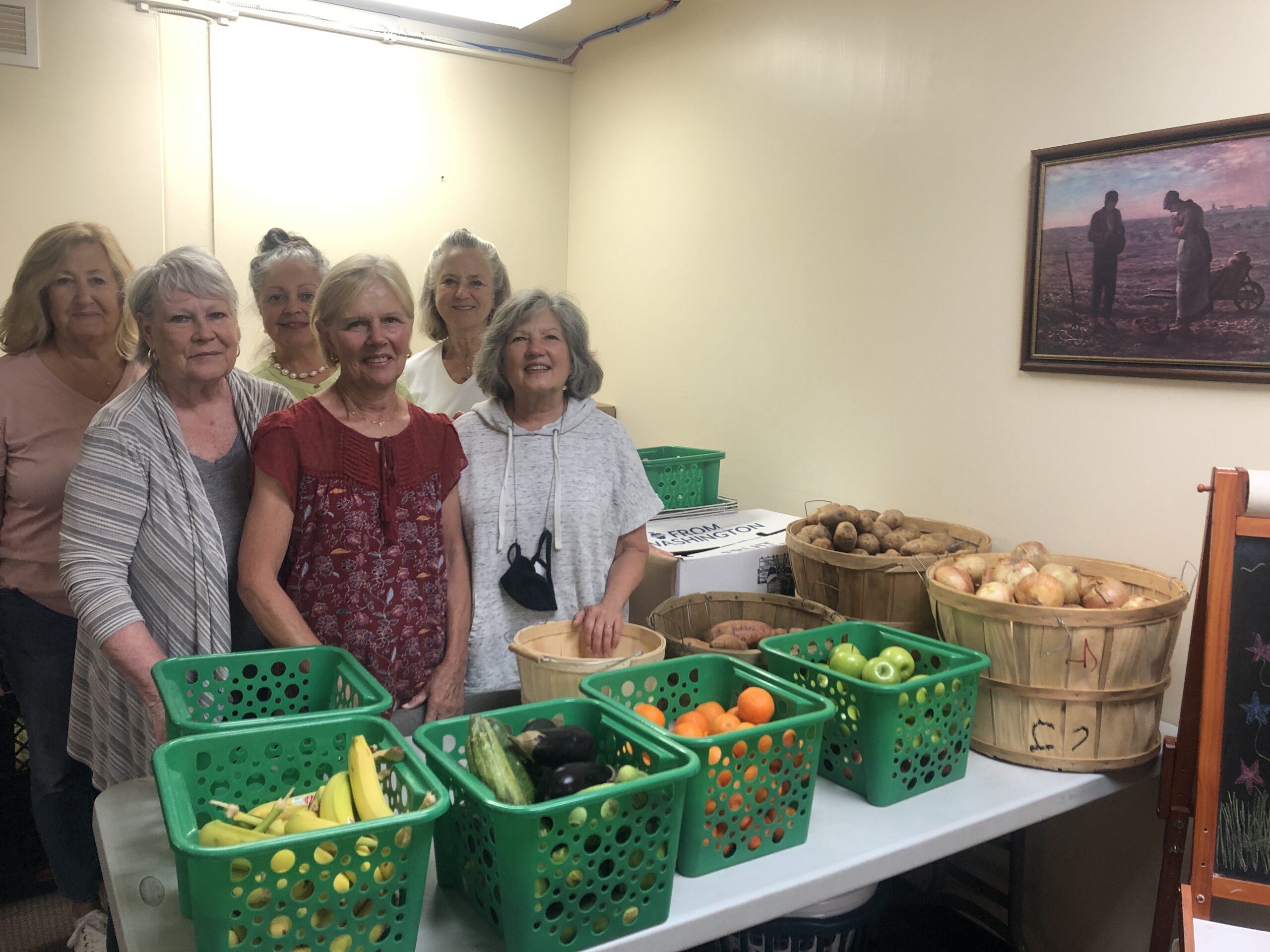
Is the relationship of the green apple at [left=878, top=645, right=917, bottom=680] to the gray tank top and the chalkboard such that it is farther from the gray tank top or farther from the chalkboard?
the gray tank top

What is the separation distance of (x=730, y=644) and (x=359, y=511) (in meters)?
0.80

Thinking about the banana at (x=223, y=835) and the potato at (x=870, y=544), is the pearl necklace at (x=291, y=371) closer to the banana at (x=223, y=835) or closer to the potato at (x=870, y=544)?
the potato at (x=870, y=544)

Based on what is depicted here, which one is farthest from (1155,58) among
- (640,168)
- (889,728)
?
(640,168)

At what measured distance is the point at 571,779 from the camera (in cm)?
115

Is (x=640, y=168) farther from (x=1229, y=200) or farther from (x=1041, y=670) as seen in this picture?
(x=1041, y=670)

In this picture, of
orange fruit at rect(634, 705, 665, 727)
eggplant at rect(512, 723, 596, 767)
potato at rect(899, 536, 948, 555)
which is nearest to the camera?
eggplant at rect(512, 723, 596, 767)

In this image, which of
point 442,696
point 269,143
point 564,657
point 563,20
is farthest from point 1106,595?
point 269,143

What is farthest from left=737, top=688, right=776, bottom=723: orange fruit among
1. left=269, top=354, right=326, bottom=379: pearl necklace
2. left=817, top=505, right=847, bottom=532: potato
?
left=269, top=354, right=326, bottom=379: pearl necklace

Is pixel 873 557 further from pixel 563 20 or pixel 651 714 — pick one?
pixel 563 20

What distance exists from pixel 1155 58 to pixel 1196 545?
3.75 feet

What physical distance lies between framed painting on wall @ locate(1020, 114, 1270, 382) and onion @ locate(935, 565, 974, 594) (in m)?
0.74

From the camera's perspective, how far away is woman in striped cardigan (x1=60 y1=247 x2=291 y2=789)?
1.68 metres

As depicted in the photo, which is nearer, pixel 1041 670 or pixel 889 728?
pixel 889 728

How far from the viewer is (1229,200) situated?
2051mm
